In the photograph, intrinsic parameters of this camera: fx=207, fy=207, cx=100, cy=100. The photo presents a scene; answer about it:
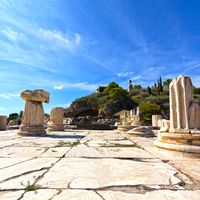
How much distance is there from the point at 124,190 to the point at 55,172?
0.96 metres

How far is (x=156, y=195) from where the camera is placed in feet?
6.17

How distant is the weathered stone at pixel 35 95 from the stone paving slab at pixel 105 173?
5.56 meters

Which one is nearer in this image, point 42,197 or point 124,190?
point 42,197

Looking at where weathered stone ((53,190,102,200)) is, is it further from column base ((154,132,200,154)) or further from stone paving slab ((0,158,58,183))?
column base ((154,132,200,154))

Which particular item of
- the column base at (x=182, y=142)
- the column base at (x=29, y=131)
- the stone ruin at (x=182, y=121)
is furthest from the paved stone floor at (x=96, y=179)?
the column base at (x=29, y=131)

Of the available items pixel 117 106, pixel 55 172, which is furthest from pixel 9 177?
pixel 117 106

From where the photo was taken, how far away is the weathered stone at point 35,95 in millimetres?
8172

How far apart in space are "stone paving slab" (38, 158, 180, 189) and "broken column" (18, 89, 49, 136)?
5.28 meters

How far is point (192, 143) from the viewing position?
3.93m

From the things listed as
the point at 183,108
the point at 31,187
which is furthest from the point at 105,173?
the point at 183,108

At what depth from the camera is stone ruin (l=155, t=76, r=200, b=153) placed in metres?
3.97

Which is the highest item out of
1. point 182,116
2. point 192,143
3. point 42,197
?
point 182,116

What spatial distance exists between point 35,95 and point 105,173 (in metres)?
6.38

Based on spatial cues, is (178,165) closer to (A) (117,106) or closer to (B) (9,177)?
(B) (9,177)
